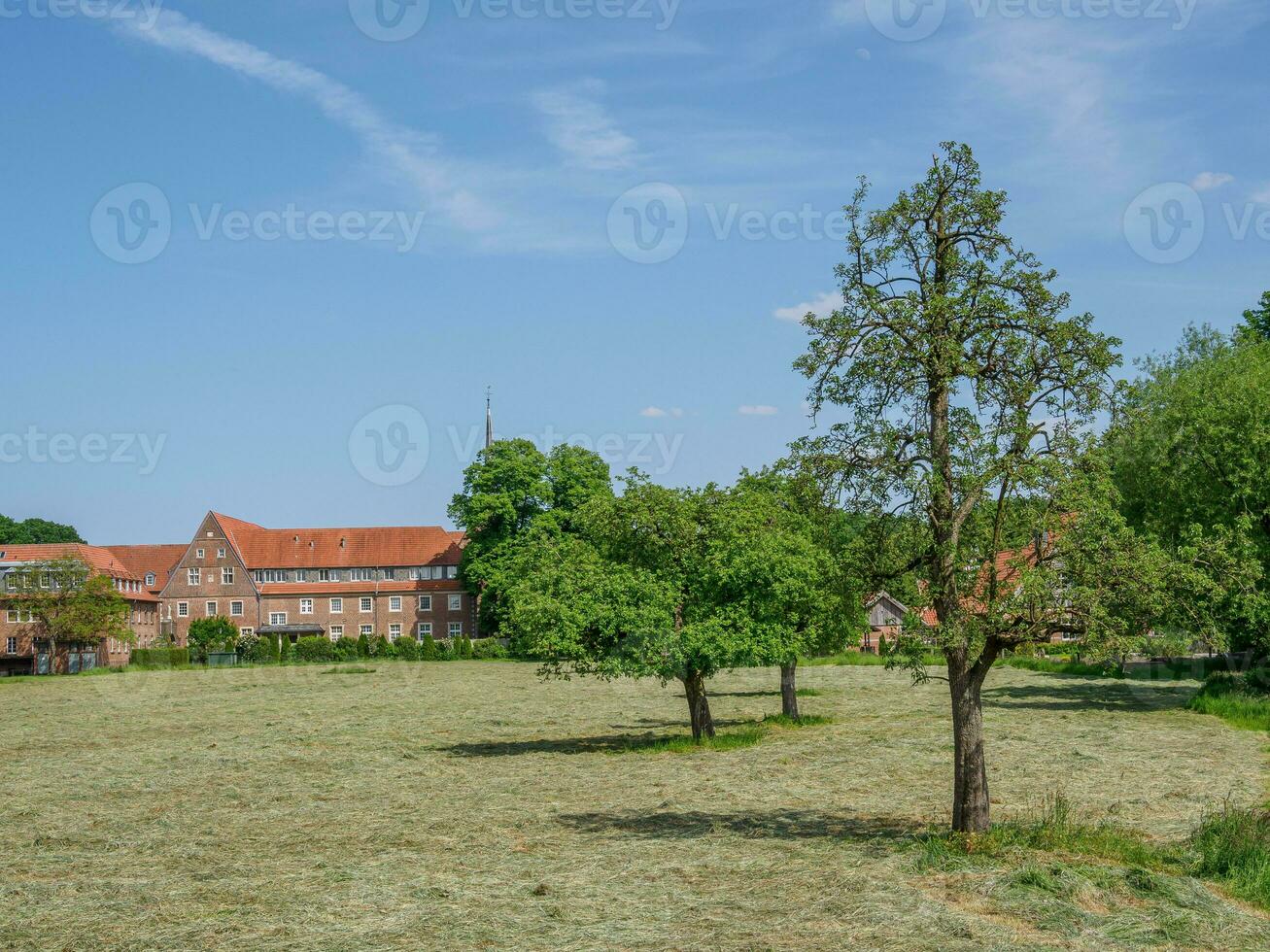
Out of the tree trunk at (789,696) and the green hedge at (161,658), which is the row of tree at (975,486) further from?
the green hedge at (161,658)

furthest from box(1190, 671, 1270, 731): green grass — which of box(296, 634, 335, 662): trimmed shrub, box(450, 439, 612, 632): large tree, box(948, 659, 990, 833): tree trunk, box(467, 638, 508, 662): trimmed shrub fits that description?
box(296, 634, 335, 662): trimmed shrub

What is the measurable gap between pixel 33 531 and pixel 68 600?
71686mm

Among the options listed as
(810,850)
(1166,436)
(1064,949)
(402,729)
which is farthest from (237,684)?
(1064,949)

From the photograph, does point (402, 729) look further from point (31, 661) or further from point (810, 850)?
point (31, 661)

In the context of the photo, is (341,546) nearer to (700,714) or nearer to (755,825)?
(700,714)

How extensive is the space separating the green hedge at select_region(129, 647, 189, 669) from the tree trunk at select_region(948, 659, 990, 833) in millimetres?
78601

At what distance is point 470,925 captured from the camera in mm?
12188

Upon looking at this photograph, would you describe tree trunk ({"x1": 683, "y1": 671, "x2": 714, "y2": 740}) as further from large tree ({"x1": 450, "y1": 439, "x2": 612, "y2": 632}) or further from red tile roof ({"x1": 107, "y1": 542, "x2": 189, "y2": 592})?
red tile roof ({"x1": 107, "y1": 542, "x2": 189, "y2": 592})

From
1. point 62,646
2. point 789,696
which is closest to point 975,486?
point 789,696

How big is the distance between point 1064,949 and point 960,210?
9.27m

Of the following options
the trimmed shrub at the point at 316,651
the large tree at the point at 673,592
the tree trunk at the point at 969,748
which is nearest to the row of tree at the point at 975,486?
the tree trunk at the point at 969,748

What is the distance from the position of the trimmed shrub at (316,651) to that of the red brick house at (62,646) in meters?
12.9

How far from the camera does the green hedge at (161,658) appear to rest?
84.3 metres

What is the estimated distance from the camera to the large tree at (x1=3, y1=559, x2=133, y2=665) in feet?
263
